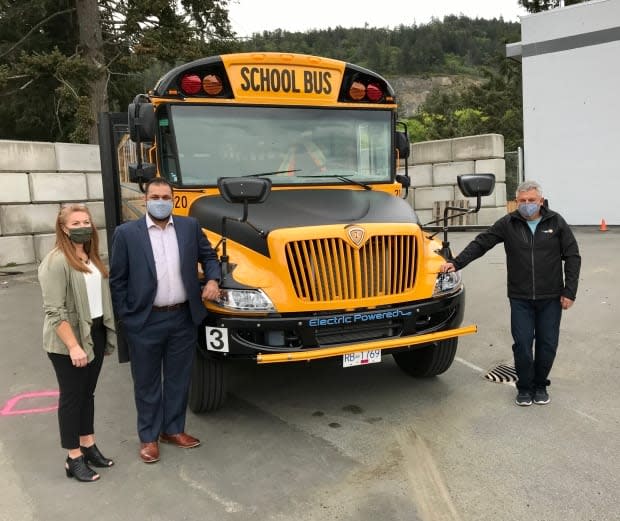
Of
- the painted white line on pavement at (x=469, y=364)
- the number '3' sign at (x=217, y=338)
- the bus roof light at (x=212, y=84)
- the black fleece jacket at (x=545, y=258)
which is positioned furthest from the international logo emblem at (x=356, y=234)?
the painted white line on pavement at (x=469, y=364)

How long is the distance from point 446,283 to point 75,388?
2531 millimetres

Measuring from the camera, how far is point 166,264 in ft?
11.4

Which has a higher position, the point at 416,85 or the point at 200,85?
the point at 416,85

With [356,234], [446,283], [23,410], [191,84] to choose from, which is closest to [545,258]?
[446,283]

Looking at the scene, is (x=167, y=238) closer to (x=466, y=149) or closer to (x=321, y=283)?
(x=321, y=283)

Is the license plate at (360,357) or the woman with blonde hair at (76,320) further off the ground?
the woman with blonde hair at (76,320)

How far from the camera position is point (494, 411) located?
4207 mm

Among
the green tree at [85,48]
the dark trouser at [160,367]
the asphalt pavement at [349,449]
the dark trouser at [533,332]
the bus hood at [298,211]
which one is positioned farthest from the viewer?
the green tree at [85,48]

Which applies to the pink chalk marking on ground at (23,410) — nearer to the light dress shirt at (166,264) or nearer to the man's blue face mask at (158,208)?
the light dress shirt at (166,264)

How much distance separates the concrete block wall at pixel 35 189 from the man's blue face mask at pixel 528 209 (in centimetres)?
963

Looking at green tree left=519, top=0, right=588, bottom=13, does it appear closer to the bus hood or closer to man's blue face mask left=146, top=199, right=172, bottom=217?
the bus hood

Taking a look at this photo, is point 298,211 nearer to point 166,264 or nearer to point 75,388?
point 166,264

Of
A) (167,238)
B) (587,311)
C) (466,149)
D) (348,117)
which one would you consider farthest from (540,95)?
(167,238)

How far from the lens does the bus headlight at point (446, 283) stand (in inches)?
161
